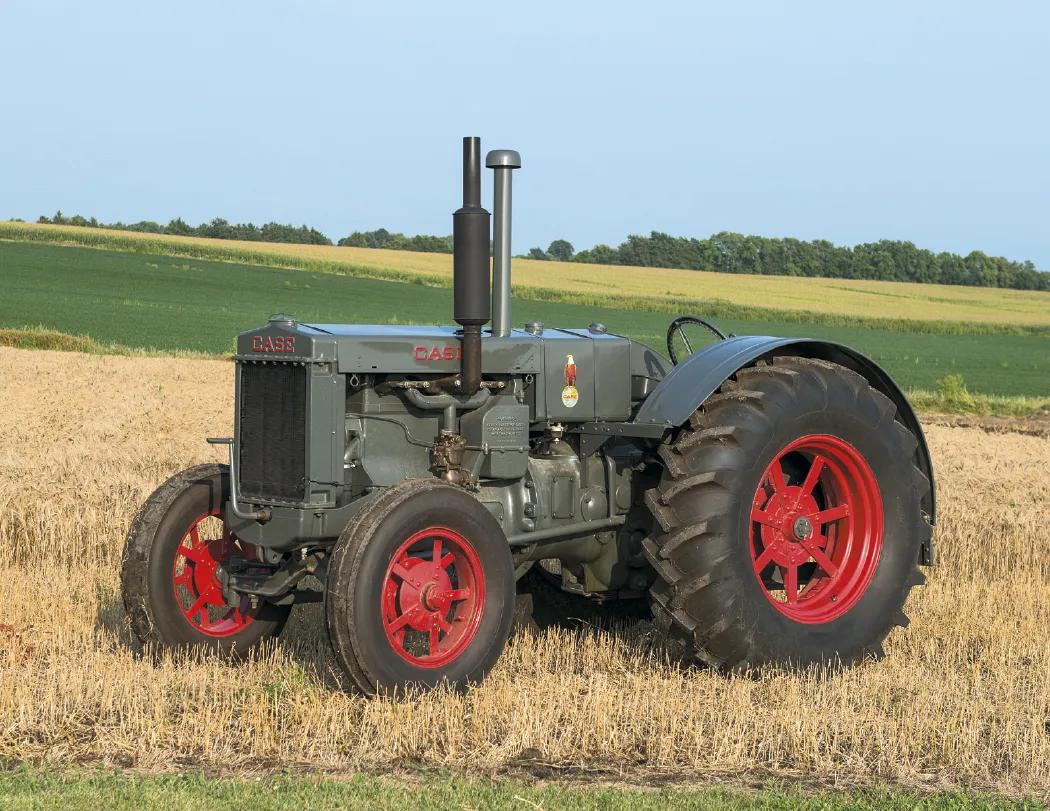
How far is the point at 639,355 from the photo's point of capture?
6.95 m

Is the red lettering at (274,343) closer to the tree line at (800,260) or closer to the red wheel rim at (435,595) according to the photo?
the red wheel rim at (435,595)

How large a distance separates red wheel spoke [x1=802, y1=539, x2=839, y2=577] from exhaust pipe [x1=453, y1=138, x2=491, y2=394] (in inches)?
79.3

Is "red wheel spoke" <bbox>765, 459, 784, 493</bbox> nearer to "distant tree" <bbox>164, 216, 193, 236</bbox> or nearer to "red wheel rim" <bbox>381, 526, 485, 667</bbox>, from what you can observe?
"red wheel rim" <bbox>381, 526, 485, 667</bbox>

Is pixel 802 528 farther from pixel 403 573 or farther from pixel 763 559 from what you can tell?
pixel 403 573

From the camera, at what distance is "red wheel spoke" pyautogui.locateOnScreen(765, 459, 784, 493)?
6.57 m

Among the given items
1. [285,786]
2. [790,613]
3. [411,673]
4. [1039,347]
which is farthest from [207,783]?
[1039,347]

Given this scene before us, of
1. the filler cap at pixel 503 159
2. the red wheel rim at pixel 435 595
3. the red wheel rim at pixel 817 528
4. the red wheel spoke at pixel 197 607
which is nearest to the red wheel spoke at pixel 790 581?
the red wheel rim at pixel 817 528

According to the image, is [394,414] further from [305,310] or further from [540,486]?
[305,310]

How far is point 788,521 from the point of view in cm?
661

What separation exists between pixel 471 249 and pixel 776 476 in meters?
1.90

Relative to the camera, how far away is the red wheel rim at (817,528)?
659cm

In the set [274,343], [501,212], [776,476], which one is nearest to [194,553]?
[274,343]

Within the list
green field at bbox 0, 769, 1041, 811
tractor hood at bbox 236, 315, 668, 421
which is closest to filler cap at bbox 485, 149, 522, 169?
tractor hood at bbox 236, 315, 668, 421

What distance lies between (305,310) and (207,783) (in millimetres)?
34323
